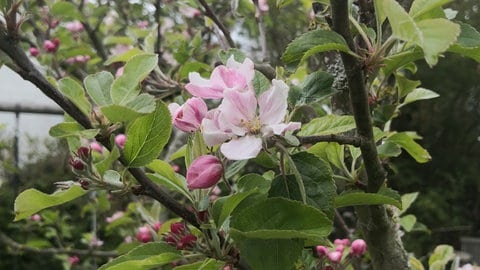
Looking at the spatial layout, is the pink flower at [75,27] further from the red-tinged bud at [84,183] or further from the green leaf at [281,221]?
the green leaf at [281,221]

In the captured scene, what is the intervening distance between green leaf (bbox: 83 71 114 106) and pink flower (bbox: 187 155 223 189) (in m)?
0.12

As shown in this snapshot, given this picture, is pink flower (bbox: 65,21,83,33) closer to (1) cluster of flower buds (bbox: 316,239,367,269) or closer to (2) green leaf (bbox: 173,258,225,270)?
(1) cluster of flower buds (bbox: 316,239,367,269)

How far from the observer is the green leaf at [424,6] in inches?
19.8

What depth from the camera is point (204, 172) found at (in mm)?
529

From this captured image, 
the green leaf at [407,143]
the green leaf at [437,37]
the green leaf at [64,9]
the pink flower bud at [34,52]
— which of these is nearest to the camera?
the green leaf at [437,37]

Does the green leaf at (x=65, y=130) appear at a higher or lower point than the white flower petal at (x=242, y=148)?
lower

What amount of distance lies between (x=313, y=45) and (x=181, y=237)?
0.24m

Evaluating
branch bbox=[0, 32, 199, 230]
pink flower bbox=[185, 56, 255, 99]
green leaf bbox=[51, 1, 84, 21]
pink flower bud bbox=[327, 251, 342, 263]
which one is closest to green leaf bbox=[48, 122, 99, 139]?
branch bbox=[0, 32, 199, 230]

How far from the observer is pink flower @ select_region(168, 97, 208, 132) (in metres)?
0.55

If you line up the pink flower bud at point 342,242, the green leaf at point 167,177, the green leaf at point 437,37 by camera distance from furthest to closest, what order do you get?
the pink flower bud at point 342,242
the green leaf at point 167,177
the green leaf at point 437,37

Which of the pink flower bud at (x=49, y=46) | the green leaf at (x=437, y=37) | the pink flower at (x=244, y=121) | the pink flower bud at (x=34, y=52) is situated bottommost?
the pink flower bud at (x=34, y=52)

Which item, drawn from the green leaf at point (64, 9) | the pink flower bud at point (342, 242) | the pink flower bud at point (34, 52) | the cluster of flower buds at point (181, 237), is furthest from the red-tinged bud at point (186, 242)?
the pink flower bud at point (34, 52)

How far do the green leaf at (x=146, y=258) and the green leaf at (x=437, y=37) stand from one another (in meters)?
0.31

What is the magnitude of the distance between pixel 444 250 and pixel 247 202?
0.68 meters
